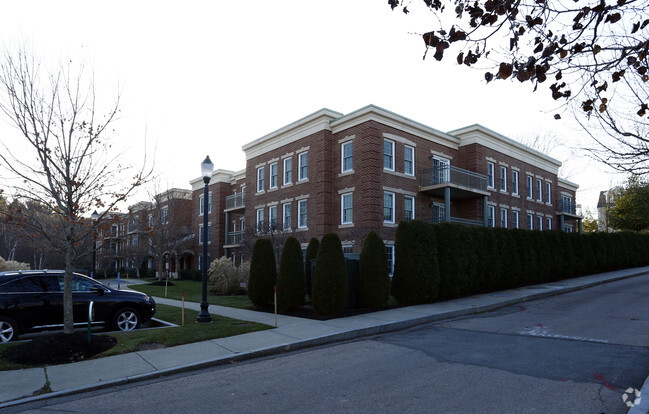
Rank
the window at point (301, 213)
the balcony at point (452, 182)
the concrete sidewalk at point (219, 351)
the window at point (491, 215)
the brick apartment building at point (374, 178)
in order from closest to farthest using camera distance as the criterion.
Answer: the concrete sidewalk at point (219, 351) → the brick apartment building at point (374, 178) → the balcony at point (452, 182) → the window at point (301, 213) → the window at point (491, 215)

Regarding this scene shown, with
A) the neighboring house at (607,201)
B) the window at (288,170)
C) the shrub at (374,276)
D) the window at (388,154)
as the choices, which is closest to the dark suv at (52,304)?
the shrub at (374,276)

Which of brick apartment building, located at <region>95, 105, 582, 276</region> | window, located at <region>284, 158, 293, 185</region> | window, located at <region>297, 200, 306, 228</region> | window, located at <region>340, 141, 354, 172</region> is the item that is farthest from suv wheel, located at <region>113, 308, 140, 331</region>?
window, located at <region>284, 158, 293, 185</region>

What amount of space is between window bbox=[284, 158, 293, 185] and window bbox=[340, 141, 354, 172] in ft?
14.7

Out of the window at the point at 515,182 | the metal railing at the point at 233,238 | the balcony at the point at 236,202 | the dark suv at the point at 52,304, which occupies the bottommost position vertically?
the dark suv at the point at 52,304

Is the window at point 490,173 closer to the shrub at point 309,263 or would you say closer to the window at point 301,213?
the window at point 301,213

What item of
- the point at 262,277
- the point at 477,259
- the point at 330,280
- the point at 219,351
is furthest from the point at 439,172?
the point at 219,351

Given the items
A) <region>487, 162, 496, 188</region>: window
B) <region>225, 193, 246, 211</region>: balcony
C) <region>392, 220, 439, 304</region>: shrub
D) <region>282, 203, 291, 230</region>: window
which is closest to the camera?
<region>392, 220, 439, 304</region>: shrub

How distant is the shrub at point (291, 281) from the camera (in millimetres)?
13383

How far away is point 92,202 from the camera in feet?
31.3

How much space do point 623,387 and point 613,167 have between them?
4394 millimetres

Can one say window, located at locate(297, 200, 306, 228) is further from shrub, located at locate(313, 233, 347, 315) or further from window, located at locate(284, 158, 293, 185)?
shrub, located at locate(313, 233, 347, 315)

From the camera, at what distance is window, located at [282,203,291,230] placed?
29022mm

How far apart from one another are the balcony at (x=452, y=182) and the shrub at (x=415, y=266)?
11.6m

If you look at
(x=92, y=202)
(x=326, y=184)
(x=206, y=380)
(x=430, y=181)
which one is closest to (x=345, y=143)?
(x=326, y=184)
